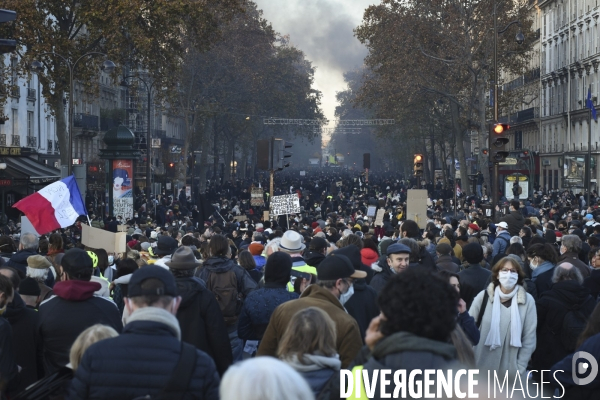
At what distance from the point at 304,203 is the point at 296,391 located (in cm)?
4062

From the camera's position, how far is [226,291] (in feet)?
29.7

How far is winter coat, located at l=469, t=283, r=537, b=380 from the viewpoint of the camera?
25.2 ft

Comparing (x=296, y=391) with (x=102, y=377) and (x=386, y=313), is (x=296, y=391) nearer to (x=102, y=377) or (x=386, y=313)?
(x=386, y=313)

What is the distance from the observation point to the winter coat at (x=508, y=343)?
7695 millimetres

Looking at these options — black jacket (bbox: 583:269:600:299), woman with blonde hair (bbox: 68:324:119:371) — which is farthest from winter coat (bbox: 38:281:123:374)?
black jacket (bbox: 583:269:600:299)

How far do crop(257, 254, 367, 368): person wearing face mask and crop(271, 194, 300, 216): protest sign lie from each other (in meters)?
18.6

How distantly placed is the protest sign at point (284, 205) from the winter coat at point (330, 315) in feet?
62.1

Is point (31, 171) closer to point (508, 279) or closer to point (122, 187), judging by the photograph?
point (122, 187)

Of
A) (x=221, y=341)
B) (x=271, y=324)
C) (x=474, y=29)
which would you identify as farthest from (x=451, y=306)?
(x=474, y=29)

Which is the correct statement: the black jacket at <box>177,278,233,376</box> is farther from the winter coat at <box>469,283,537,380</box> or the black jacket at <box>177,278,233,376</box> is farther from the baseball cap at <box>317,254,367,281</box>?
the winter coat at <box>469,283,537,380</box>

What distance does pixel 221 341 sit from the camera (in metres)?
6.84

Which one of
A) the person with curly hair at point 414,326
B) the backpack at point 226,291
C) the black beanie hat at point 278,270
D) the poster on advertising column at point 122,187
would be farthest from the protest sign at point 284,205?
the person with curly hair at point 414,326

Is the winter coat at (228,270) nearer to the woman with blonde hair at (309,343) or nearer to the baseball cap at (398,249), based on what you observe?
the baseball cap at (398,249)

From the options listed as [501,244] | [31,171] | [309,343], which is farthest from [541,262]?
[31,171]
